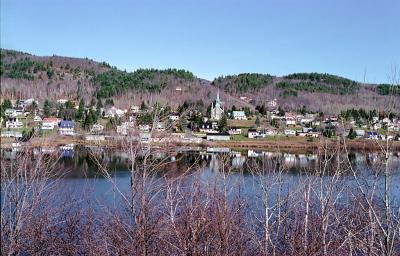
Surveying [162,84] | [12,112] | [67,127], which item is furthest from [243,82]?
[67,127]

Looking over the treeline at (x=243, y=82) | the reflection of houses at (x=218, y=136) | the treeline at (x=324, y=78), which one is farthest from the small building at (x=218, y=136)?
the treeline at (x=324, y=78)

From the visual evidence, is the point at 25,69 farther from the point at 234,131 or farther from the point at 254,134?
the point at 254,134

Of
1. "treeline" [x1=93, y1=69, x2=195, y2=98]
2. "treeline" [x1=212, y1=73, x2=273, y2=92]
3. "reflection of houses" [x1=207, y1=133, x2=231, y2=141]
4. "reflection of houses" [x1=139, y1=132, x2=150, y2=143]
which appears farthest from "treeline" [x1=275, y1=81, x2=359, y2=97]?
"reflection of houses" [x1=139, y1=132, x2=150, y2=143]

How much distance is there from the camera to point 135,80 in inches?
2810

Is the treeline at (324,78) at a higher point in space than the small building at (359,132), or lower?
higher

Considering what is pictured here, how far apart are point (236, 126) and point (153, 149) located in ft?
120

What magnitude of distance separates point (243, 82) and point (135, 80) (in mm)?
22230

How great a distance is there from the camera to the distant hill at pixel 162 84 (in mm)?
62812

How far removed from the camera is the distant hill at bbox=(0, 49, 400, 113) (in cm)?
6281

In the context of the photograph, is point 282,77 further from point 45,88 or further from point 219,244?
point 219,244

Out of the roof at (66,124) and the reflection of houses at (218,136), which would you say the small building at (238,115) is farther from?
the roof at (66,124)

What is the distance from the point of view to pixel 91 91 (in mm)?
65062

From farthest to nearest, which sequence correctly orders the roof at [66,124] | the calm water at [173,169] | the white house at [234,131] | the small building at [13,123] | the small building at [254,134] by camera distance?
the white house at [234,131]
the small building at [254,134]
the roof at [66,124]
the small building at [13,123]
the calm water at [173,169]

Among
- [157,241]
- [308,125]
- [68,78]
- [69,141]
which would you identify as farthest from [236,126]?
[68,78]
